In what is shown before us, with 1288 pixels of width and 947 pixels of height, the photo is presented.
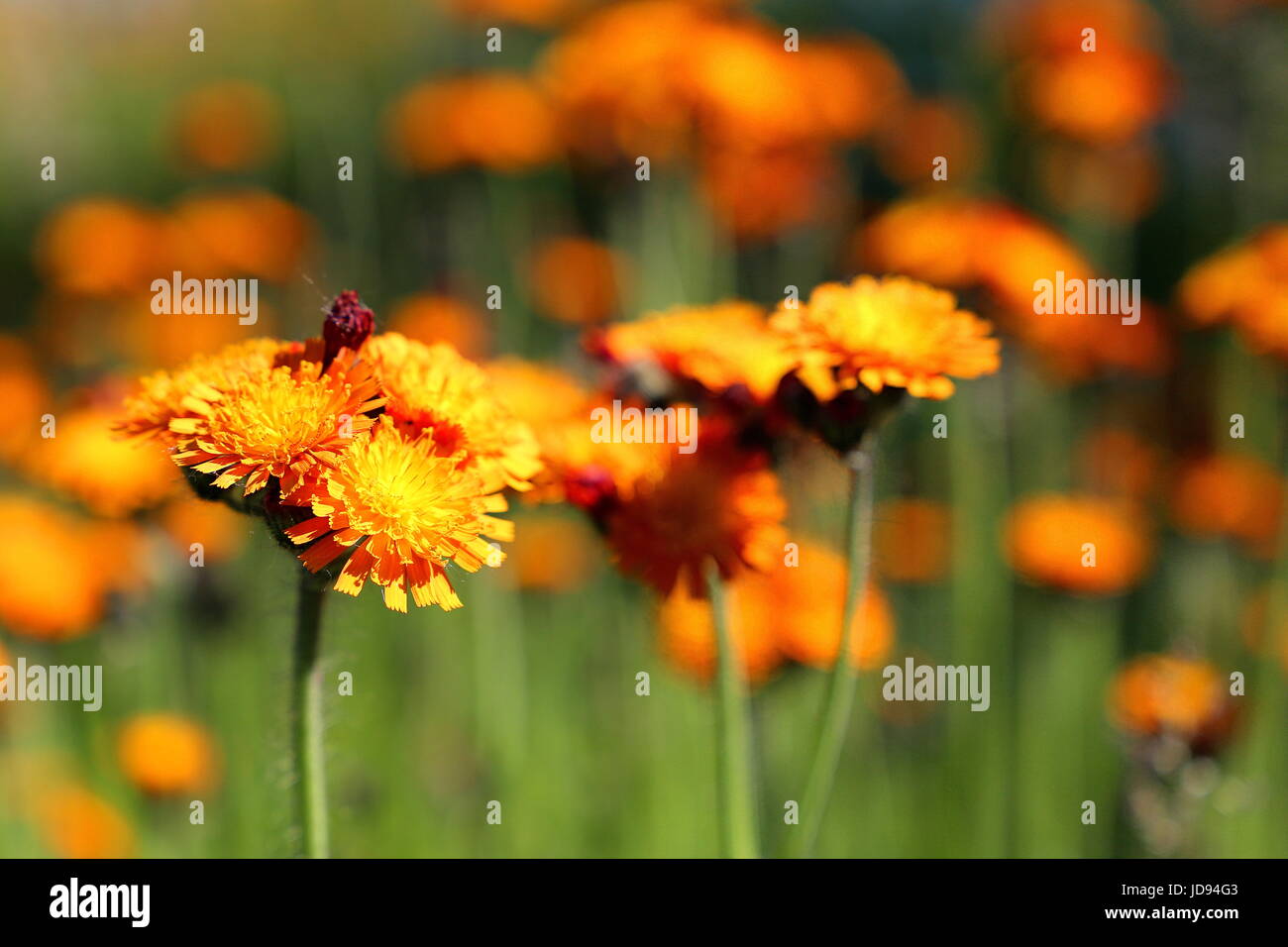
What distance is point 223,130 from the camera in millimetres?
4992

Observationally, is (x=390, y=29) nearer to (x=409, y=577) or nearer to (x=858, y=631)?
(x=858, y=631)

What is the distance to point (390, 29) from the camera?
7918 millimetres

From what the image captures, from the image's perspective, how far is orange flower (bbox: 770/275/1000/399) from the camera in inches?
62.1

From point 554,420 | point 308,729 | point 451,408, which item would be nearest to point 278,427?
point 451,408

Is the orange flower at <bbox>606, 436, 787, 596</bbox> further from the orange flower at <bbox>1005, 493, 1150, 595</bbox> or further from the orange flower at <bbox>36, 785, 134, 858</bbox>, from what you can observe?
the orange flower at <bbox>1005, 493, 1150, 595</bbox>

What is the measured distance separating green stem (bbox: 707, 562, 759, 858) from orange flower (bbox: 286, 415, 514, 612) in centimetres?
43

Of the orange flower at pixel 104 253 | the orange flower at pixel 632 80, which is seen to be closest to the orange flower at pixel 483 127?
the orange flower at pixel 632 80

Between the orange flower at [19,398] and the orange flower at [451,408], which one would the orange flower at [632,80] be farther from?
the orange flower at [451,408]

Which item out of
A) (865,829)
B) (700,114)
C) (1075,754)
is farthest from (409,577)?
(1075,754)

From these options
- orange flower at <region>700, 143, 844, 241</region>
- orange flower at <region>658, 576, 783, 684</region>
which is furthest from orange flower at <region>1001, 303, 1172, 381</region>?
orange flower at <region>658, 576, 783, 684</region>

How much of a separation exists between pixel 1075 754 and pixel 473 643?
1659mm

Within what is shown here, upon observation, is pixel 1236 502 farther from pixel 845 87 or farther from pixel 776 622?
pixel 776 622

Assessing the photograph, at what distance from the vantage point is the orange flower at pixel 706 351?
1701 millimetres

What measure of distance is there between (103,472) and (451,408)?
1548mm
